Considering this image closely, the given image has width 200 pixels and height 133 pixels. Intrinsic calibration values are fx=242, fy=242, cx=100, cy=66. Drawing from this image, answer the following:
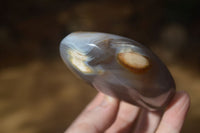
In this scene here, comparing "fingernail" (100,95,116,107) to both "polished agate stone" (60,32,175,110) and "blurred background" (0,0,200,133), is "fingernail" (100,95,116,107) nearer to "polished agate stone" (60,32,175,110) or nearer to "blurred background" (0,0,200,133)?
"polished agate stone" (60,32,175,110)

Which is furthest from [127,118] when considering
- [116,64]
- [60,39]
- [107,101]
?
[60,39]

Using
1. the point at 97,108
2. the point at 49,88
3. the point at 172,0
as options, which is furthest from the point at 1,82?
the point at 172,0

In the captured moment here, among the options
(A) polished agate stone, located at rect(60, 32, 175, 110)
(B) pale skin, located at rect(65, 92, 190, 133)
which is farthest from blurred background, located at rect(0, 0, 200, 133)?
(A) polished agate stone, located at rect(60, 32, 175, 110)

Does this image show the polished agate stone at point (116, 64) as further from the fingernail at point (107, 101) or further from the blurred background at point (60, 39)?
the blurred background at point (60, 39)

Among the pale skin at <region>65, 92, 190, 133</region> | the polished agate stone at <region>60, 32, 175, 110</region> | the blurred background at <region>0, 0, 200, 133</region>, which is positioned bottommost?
the blurred background at <region>0, 0, 200, 133</region>

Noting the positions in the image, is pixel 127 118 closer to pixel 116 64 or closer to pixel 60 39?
pixel 116 64

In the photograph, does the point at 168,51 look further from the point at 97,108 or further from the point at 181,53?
the point at 97,108

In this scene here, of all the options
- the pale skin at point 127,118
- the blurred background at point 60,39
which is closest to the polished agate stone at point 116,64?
the pale skin at point 127,118
